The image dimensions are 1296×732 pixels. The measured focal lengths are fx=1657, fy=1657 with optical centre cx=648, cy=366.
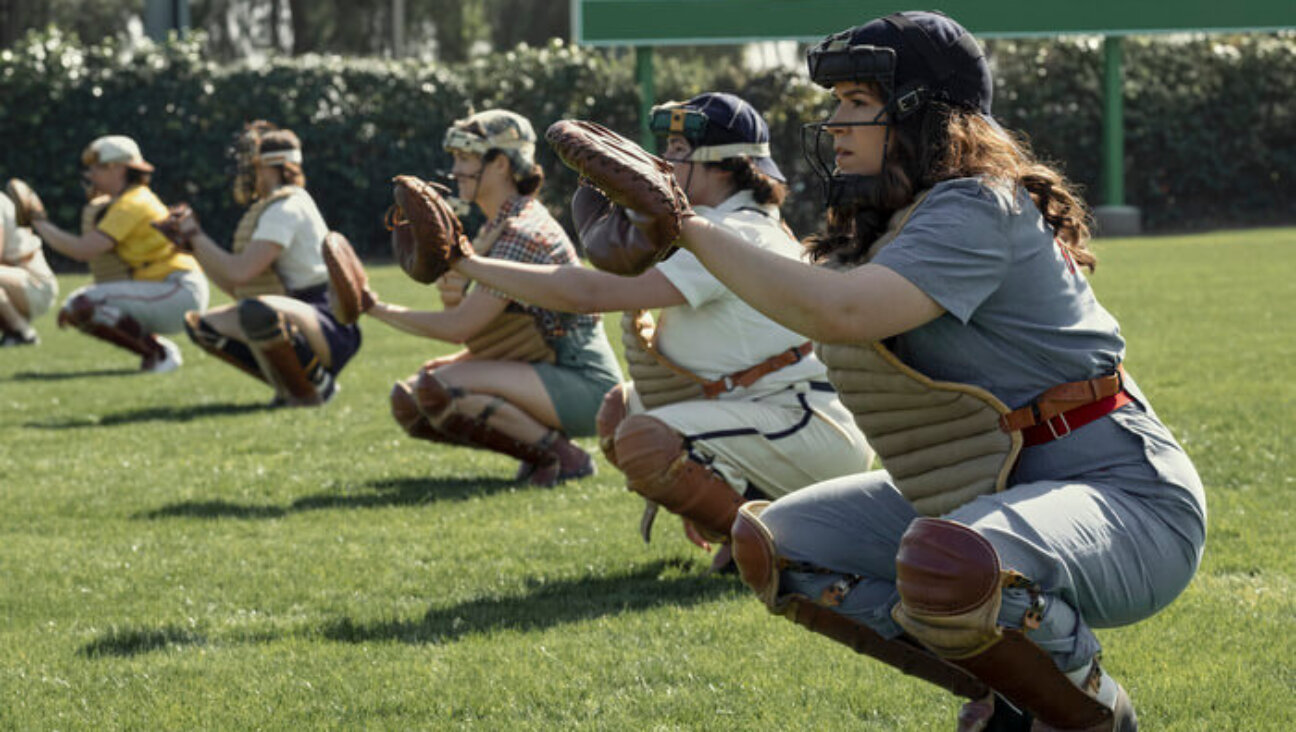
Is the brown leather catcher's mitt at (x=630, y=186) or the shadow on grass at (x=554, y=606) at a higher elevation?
the brown leather catcher's mitt at (x=630, y=186)

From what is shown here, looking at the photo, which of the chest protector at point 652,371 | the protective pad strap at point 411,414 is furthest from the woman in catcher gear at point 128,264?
the chest protector at point 652,371

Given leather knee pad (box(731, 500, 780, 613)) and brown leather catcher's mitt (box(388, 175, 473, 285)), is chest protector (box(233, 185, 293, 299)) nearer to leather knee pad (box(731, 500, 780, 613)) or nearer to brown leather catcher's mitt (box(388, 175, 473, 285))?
brown leather catcher's mitt (box(388, 175, 473, 285))

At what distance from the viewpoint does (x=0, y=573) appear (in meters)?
6.26

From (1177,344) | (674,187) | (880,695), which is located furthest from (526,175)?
(1177,344)

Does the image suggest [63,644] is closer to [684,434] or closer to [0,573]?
[0,573]

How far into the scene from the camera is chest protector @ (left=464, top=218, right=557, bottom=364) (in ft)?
26.3

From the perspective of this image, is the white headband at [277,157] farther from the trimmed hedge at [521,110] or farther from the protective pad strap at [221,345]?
the trimmed hedge at [521,110]

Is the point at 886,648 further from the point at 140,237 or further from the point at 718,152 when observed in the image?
the point at 140,237

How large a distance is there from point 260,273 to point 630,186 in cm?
787

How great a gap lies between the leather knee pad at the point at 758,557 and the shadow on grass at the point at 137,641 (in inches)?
82.4

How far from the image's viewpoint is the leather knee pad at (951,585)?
326 centimetres

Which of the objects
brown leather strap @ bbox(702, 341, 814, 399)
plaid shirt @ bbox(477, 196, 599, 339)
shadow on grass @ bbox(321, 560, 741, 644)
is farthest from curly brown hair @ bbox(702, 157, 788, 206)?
plaid shirt @ bbox(477, 196, 599, 339)

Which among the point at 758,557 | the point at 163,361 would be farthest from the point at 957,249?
the point at 163,361

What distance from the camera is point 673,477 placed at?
18.5 feet
